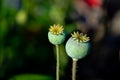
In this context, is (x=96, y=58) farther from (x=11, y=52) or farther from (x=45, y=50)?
(x=11, y=52)

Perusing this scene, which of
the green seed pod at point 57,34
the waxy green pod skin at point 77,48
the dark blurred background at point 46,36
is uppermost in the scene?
the green seed pod at point 57,34

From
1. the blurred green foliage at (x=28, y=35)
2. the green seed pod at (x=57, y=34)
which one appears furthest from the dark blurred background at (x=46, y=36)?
the green seed pod at (x=57, y=34)

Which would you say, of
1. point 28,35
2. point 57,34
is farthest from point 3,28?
point 57,34

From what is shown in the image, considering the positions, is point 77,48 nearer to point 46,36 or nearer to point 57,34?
point 57,34

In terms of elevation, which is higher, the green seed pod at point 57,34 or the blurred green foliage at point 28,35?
the green seed pod at point 57,34

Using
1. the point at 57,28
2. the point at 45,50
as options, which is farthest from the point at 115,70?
the point at 57,28

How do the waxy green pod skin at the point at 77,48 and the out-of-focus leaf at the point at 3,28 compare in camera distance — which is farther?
the out-of-focus leaf at the point at 3,28

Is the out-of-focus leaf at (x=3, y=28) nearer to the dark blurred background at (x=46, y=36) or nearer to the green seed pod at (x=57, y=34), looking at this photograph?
the dark blurred background at (x=46, y=36)

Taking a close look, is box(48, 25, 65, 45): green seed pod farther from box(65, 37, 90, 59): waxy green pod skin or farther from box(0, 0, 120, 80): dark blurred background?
box(0, 0, 120, 80): dark blurred background
